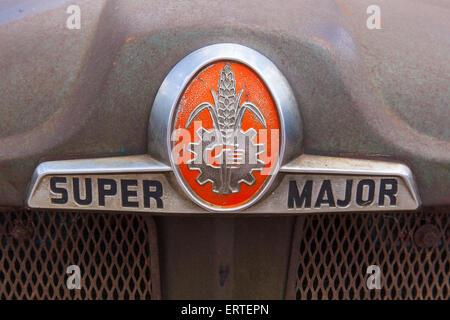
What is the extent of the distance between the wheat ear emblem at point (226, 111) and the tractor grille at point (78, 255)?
292mm

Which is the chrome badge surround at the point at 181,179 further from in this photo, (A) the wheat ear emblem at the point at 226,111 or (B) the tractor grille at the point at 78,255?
(B) the tractor grille at the point at 78,255

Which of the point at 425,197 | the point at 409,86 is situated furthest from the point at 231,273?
the point at 409,86

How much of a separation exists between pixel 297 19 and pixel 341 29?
0.10 meters

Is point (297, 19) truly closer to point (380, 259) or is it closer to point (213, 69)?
point (213, 69)

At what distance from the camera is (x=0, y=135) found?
2.90ft

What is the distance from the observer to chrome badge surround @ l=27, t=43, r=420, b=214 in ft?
2.68

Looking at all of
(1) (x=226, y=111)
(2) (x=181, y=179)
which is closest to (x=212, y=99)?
(1) (x=226, y=111)

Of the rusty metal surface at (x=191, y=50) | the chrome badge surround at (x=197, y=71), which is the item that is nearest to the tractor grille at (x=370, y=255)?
the rusty metal surface at (x=191, y=50)

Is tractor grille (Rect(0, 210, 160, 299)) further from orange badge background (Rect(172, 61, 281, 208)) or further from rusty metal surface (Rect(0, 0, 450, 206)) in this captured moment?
orange badge background (Rect(172, 61, 281, 208))

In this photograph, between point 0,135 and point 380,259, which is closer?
point 0,135

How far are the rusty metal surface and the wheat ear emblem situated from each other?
0.09 meters

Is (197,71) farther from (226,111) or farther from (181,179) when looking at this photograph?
(181,179)

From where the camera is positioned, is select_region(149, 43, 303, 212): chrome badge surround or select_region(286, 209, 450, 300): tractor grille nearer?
select_region(149, 43, 303, 212): chrome badge surround

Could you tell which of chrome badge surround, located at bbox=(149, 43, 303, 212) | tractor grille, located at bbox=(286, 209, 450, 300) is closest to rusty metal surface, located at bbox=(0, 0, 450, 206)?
chrome badge surround, located at bbox=(149, 43, 303, 212)
